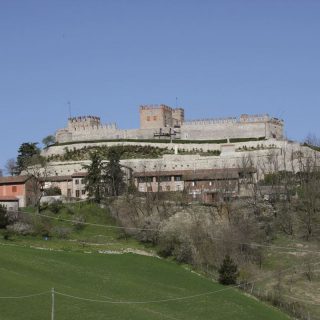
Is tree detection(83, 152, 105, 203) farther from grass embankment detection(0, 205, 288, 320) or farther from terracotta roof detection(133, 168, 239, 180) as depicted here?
grass embankment detection(0, 205, 288, 320)

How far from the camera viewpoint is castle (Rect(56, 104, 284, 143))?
121875 mm

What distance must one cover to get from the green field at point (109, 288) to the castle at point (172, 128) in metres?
61.4

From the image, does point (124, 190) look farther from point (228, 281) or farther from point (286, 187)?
point (228, 281)

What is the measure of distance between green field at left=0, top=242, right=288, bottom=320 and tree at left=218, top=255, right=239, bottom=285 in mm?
839

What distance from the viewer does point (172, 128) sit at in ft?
413

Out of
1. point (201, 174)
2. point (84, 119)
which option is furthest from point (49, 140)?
point (201, 174)

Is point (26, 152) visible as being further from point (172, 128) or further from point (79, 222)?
point (79, 222)

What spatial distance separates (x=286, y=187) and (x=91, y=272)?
38.6 metres

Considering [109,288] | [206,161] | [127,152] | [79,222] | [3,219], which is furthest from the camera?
[127,152]

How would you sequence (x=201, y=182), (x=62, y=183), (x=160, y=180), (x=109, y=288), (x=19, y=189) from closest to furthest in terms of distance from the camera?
1. (x=109, y=288)
2. (x=19, y=189)
3. (x=201, y=182)
4. (x=160, y=180)
5. (x=62, y=183)

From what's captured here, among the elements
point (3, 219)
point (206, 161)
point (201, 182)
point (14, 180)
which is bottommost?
point (3, 219)

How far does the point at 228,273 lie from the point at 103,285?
11555 mm

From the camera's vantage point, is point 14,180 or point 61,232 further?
point 14,180

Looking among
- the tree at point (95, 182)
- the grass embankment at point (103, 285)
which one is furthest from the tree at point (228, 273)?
the tree at point (95, 182)
